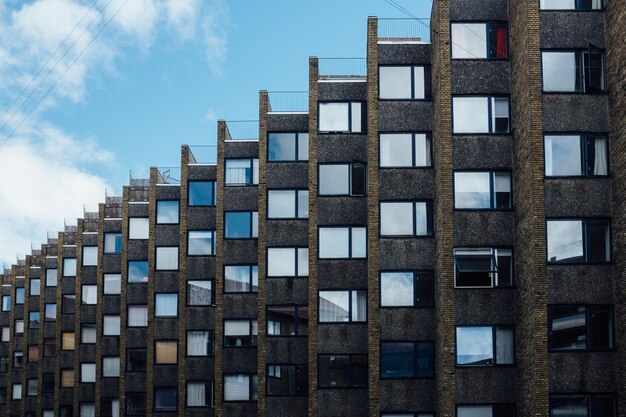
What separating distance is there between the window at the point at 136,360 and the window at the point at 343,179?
929 inches

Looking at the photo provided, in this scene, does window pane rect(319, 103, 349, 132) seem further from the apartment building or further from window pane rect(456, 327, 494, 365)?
window pane rect(456, 327, 494, 365)

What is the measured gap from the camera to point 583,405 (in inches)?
1398

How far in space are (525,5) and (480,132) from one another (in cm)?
567

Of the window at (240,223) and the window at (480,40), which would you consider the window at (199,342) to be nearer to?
the window at (240,223)

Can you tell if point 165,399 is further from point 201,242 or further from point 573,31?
point 573,31

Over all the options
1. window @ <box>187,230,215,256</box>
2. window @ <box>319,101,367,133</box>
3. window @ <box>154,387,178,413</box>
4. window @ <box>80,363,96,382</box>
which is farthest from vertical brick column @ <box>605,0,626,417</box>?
window @ <box>80,363,96,382</box>

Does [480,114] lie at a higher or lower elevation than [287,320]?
higher

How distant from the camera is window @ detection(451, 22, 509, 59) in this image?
40.6 m

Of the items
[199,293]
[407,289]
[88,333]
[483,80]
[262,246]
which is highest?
[483,80]

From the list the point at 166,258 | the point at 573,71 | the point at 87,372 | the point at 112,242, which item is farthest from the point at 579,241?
the point at 87,372

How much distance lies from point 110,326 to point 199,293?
15.1m

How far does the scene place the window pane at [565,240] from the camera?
3609 cm

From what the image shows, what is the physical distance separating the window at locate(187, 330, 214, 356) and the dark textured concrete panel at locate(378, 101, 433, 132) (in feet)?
61.6

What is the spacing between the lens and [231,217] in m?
52.9
